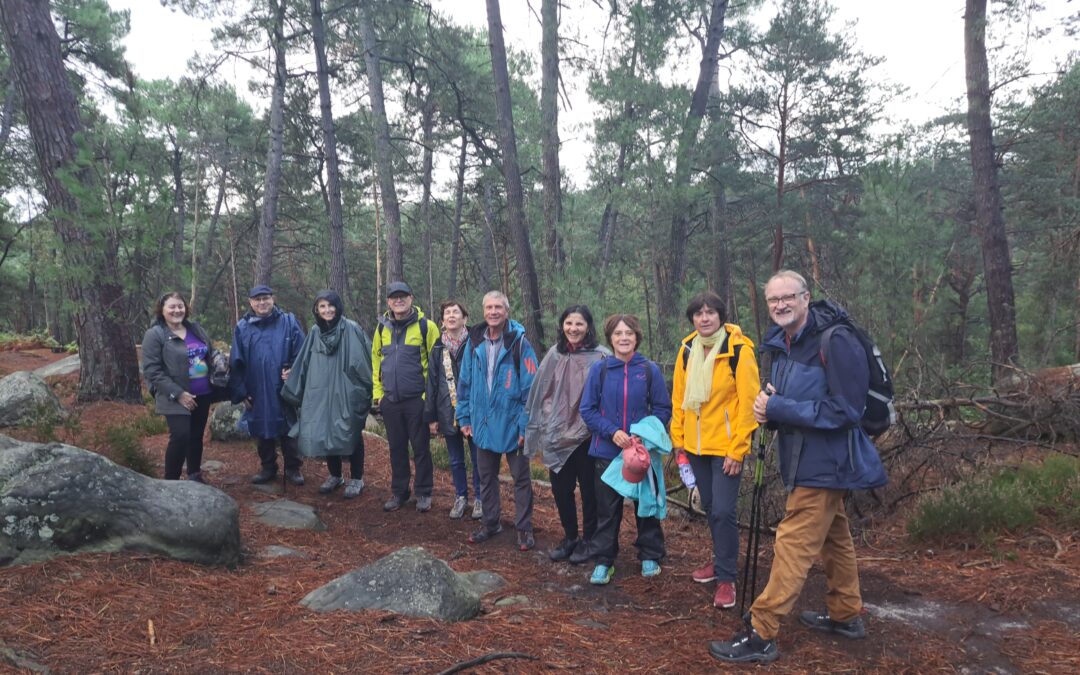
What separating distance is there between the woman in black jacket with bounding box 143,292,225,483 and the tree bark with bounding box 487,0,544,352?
15.5 ft

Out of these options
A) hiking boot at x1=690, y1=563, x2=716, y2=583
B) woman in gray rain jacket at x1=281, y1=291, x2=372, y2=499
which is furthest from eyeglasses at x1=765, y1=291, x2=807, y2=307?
woman in gray rain jacket at x1=281, y1=291, x2=372, y2=499

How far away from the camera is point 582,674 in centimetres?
265

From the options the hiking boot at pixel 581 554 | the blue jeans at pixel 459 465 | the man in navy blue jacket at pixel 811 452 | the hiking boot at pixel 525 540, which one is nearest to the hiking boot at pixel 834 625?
the man in navy blue jacket at pixel 811 452

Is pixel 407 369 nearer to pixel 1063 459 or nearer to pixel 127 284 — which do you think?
pixel 127 284

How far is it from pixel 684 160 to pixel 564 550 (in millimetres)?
7891

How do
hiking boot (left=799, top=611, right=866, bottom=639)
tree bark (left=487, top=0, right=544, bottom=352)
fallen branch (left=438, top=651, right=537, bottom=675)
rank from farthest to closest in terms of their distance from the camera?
1. tree bark (left=487, top=0, right=544, bottom=352)
2. hiking boot (left=799, top=611, right=866, bottom=639)
3. fallen branch (left=438, top=651, right=537, bottom=675)

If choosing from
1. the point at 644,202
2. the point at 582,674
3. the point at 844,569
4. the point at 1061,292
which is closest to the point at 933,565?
the point at 844,569

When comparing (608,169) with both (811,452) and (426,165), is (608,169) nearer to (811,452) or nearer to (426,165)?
(811,452)

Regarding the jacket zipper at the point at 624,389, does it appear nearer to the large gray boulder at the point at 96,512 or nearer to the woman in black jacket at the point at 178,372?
the large gray boulder at the point at 96,512

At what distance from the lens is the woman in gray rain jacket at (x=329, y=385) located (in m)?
5.49

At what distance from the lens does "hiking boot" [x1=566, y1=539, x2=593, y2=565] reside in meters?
4.24

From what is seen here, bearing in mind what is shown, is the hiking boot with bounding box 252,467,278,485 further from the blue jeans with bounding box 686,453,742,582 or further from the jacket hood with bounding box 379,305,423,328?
the blue jeans with bounding box 686,453,742,582

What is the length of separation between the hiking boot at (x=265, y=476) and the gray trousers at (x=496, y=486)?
238 centimetres

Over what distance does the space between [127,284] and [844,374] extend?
7.23 meters
